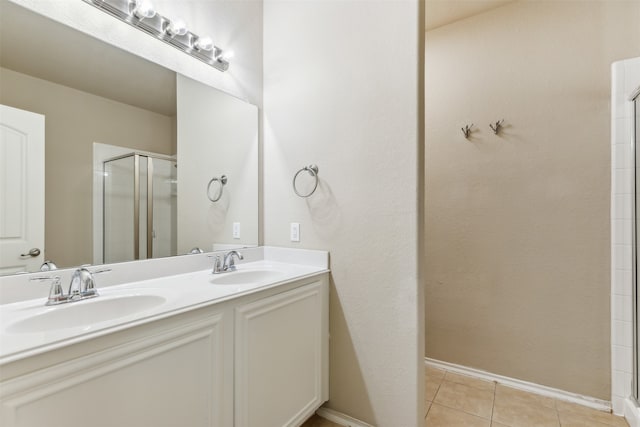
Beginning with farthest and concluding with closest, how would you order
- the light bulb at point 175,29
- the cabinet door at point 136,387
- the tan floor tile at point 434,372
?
1. the tan floor tile at point 434,372
2. the light bulb at point 175,29
3. the cabinet door at point 136,387

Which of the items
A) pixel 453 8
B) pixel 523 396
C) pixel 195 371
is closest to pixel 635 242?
pixel 523 396

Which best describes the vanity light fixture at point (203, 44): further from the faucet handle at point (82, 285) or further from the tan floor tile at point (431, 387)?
the tan floor tile at point (431, 387)

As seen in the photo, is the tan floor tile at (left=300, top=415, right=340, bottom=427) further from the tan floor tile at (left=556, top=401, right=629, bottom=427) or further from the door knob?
the door knob

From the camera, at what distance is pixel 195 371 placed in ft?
3.39

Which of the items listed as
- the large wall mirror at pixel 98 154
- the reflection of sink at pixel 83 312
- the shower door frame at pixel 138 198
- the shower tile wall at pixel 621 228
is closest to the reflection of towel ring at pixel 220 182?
the large wall mirror at pixel 98 154

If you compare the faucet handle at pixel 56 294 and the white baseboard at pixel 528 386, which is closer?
the faucet handle at pixel 56 294

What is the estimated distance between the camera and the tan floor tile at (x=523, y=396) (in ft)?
6.19

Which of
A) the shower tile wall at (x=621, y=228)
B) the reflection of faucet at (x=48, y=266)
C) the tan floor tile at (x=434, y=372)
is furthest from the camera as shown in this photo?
the tan floor tile at (x=434, y=372)

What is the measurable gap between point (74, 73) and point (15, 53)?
7.2 inches

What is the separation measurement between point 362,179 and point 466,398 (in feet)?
5.27

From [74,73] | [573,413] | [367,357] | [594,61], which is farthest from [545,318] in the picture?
[74,73]

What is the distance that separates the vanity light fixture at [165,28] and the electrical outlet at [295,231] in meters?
1.04

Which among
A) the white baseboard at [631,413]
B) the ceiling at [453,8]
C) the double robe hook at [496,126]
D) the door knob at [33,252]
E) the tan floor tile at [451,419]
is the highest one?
the ceiling at [453,8]

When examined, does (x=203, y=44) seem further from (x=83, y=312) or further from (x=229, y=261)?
(x=83, y=312)
